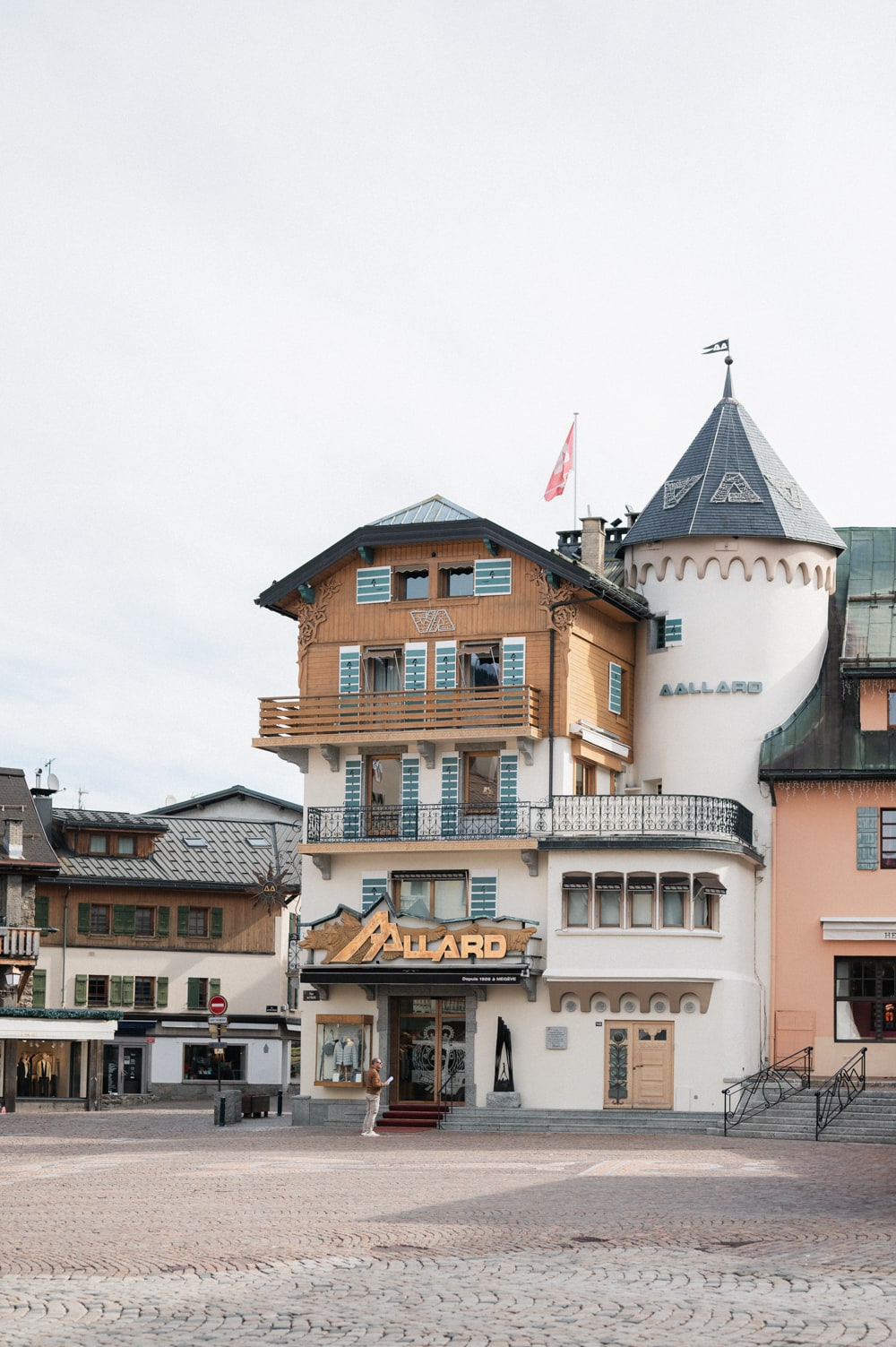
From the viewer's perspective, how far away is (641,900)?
45844 mm

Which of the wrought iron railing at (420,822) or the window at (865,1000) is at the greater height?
the wrought iron railing at (420,822)

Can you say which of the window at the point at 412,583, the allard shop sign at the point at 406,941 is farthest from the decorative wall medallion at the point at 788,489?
the allard shop sign at the point at 406,941

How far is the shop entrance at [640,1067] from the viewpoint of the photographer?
1779 inches

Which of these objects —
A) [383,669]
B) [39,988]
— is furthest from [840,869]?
[39,988]

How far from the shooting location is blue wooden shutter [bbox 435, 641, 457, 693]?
48.5 metres

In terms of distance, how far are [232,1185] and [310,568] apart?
23785mm

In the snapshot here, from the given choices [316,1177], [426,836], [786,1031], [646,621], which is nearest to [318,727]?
[426,836]

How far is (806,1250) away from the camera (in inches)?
816

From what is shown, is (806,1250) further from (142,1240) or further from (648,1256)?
(142,1240)

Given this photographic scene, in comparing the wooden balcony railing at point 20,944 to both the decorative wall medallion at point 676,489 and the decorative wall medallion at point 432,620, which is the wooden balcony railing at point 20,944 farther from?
the decorative wall medallion at point 676,489

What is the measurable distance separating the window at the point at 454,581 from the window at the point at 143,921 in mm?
29458

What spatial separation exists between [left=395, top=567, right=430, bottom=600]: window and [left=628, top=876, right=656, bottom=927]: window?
9.55m

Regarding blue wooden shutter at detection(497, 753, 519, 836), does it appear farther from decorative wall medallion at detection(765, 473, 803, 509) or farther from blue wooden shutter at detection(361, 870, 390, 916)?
decorative wall medallion at detection(765, 473, 803, 509)

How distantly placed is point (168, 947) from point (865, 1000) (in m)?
33.9
